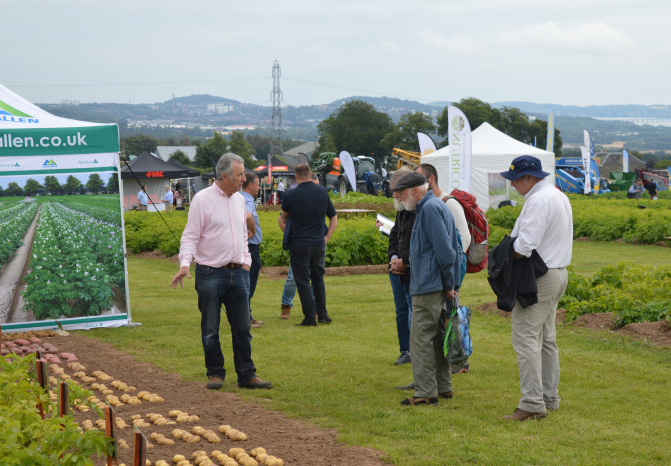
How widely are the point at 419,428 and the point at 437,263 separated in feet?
4.15

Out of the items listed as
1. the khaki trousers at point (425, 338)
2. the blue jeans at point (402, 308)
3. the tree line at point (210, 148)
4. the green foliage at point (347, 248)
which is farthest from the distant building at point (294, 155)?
the khaki trousers at point (425, 338)

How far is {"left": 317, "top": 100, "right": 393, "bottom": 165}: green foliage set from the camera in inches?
3647

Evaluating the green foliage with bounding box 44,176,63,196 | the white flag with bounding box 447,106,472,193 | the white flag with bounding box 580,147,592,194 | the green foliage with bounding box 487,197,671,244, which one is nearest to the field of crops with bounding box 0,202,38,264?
the green foliage with bounding box 44,176,63,196

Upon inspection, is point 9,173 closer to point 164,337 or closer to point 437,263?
point 164,337

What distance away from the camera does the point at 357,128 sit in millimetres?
93250

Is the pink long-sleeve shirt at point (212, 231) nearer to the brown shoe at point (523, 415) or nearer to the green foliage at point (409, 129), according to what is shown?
the brown shoe at point (523, 415)

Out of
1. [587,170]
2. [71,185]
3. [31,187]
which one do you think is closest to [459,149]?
[71,185]

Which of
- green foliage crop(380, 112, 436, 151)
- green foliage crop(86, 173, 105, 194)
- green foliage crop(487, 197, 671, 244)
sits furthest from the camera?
green foliage crop(380, 112, 436, 151)

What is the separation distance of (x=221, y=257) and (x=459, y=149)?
13.7 meters

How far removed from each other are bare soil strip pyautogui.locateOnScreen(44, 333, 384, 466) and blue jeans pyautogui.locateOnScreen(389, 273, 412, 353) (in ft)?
5.61

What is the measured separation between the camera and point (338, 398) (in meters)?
5.39

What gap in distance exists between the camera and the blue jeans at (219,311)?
5574mm

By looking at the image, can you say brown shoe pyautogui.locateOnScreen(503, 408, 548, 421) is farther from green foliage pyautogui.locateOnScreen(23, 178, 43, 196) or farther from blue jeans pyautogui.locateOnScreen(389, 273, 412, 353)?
green foliage pyautogui.locateOnScreen(23, 178, 43, 196)

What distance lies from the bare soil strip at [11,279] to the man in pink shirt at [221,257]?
368 centimetres
